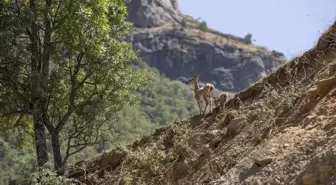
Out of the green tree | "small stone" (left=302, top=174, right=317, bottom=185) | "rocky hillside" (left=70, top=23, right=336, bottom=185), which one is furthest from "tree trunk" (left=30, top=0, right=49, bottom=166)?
"small stone" (left=302, top=174, right=317, bottom=185)

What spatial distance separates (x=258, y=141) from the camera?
8320 millimetres

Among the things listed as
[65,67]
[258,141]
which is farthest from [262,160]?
[65,67]

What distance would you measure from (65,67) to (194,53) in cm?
11040

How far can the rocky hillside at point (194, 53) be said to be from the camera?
403ft

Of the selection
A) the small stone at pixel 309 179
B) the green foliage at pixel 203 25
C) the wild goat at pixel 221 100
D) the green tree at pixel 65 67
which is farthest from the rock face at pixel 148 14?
the small stone at pixel 309 179

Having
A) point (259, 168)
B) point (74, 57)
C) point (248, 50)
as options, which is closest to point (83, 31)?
point (74, 57)

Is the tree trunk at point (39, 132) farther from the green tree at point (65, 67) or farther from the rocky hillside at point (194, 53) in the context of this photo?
the rocky hillside at point (194, 53)

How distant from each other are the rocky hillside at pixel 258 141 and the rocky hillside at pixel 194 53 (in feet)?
361

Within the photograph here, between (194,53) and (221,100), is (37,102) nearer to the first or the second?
(221,100)

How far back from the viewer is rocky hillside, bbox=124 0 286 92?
122812mm

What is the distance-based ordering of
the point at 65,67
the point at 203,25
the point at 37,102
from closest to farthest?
1. the point at 37,102
2. the point at 65,67
3. the point at 203,25

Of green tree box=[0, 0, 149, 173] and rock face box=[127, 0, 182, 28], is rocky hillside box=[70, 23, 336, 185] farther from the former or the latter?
rock face box=[127, 0, 182, 28]

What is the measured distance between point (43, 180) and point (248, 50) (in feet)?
387

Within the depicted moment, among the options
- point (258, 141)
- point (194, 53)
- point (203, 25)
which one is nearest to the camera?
point (258, 141)
